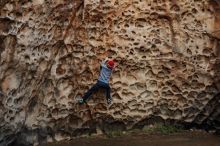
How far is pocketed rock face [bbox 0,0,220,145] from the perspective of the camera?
23.3ft

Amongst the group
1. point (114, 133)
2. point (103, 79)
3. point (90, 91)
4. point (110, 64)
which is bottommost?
point (114, 133)

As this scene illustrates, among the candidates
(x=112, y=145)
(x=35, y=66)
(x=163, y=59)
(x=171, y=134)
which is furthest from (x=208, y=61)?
(x=35, y=66)

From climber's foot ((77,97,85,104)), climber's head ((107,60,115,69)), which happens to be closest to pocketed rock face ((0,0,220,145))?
climber's foot ((77,97,85,104))

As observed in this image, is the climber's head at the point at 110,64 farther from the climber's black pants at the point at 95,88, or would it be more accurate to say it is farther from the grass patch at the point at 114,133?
the grass patch at the point at 114,133

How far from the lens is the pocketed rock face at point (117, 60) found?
7109 millimetres

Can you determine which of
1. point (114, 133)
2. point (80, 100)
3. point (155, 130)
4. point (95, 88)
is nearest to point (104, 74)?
point (95, 88)

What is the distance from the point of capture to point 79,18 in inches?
304

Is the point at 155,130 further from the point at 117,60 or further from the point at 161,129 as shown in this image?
the point at 117,60

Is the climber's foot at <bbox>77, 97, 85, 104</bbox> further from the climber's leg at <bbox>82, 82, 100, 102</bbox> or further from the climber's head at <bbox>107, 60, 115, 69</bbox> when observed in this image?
the climber's head at <bbox>107, 60, 115, 69</bbox>

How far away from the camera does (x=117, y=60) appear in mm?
7953

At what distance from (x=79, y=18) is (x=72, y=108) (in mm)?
1359

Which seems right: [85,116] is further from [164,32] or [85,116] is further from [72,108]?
[164,32]

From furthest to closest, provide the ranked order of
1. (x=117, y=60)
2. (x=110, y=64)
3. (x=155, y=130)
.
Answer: (x=155, y=130) → (x=117, y=60) → (x=110, y=64)

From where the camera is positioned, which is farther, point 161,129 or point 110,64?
point 161,129
